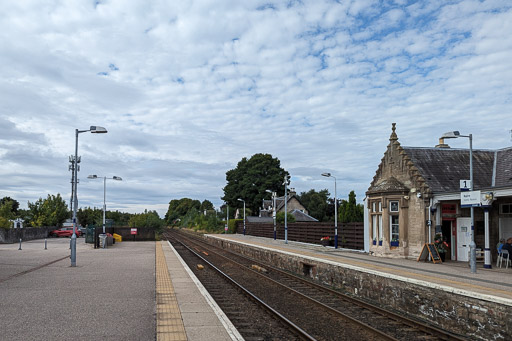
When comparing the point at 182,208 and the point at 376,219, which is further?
the point at 182,208

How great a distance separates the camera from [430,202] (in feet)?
67.3

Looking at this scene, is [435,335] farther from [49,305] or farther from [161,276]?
[161,276]

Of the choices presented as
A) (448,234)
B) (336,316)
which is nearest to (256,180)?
(448,234)

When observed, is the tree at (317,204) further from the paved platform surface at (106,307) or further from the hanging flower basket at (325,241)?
the paved platform surface at (106,307)

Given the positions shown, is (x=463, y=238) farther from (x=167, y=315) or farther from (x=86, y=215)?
(x=86, y=215)

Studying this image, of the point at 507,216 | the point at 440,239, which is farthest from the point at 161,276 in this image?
the point at 507,216

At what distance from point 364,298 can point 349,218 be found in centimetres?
3318

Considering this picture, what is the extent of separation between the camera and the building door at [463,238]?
2003 cm

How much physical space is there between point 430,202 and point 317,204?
66915 mm

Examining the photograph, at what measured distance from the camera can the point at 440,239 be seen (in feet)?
65.2

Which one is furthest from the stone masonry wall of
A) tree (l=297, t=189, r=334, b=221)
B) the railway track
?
tree (l=297, t=189, r=334, b=221)

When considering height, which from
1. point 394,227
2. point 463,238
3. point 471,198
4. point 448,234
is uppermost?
point 471,198

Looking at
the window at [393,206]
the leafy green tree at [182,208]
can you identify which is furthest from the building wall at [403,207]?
the leafy green tree at [182,208]

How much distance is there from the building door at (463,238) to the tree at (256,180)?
57.5m
